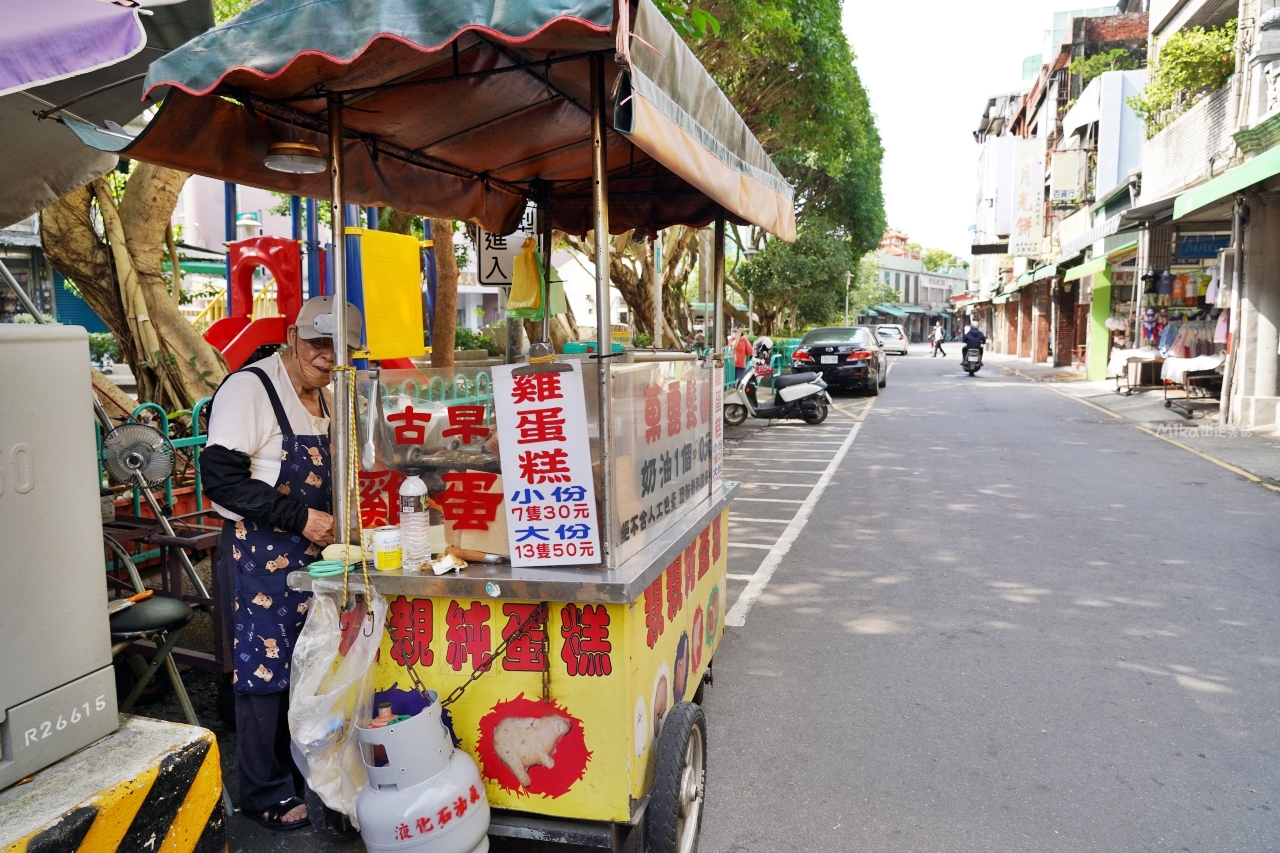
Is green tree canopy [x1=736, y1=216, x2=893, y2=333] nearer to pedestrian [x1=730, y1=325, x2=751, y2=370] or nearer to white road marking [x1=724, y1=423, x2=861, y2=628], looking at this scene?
pedestrian [x1=730, y1=325, x2=751, y2=370]

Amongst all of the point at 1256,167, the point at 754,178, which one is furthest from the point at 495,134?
the point at 1256,167

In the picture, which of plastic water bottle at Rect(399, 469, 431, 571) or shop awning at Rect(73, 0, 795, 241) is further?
plastic water bottle at Rect(399, 469, 431, 571)

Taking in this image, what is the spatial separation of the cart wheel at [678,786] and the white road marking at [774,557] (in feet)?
7.00

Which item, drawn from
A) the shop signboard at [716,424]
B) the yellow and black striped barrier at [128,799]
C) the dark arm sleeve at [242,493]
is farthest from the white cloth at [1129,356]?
the yellow and black striped barrier at [128,799]

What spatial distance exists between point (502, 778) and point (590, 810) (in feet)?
0.94

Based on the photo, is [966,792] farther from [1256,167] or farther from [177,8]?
[1256,167]

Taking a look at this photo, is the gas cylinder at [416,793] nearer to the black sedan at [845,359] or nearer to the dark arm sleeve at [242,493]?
the dark arm sleeve at [242,493]

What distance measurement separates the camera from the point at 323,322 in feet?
9.48

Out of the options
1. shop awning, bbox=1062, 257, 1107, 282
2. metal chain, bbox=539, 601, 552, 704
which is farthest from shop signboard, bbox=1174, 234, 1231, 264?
metal chain, bbox=539, 601, 552, 704

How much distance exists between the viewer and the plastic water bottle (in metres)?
2.65

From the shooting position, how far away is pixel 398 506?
291 centimetres

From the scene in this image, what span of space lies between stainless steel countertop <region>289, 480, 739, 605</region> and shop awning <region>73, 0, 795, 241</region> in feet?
3.93

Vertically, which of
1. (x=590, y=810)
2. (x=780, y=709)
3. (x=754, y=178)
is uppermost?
(x=754, y=178)

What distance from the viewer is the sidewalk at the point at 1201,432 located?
988 centimetres
